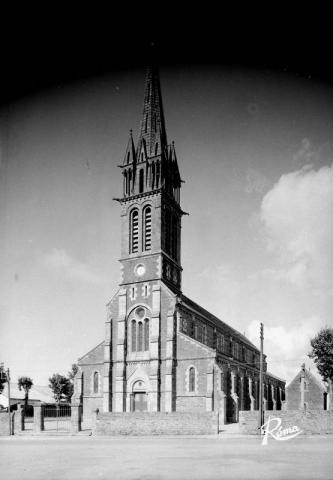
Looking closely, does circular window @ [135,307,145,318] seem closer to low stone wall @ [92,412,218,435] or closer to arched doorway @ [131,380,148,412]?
arched doorway @ [131,380,148,412]

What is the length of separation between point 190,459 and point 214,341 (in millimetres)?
38507

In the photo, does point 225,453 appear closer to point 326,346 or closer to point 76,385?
point 76,385

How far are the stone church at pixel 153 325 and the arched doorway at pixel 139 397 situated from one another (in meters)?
0.09

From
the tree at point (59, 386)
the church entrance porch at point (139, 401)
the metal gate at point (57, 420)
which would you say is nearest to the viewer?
the metal gate at point (57, 420)

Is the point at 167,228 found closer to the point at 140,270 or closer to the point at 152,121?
the point at 140,270

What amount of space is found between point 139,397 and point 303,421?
16.8 meters

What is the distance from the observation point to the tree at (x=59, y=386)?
8900 cm

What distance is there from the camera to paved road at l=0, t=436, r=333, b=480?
48.5ft

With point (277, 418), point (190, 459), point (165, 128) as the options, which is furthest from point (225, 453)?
point (165, 128)

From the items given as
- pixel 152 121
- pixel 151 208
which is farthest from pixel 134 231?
pixel 152 121

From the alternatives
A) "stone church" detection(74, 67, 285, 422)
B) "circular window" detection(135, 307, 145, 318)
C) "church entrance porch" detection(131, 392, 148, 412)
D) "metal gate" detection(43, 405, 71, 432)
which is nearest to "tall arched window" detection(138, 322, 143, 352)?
"stone church" detection(74, 67, 285, 422)

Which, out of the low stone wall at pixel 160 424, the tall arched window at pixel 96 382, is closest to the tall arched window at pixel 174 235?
the tall arched window at pixel 96 382

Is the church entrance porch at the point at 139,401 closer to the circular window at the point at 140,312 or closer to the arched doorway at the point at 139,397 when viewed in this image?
the arched doorway at the point at 139,397

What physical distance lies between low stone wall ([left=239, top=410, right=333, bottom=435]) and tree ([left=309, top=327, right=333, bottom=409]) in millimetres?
21612
